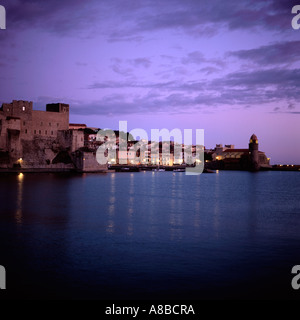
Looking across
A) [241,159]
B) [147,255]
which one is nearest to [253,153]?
[241,159]

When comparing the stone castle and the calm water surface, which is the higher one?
the stone castle

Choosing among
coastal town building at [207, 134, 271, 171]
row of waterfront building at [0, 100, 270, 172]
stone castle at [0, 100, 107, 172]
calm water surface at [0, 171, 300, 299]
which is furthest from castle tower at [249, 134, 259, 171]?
calm water surface at [0, 171, 300, 299]

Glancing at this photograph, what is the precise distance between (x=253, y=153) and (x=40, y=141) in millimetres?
Result: 68600

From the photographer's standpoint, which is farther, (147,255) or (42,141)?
(42,141)

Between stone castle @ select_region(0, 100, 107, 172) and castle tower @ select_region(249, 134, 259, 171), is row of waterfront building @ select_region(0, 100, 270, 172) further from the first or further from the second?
castle tower @ select_region(249, 134, 259, 171)

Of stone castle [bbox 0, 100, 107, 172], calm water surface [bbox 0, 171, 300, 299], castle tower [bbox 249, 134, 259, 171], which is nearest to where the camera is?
calm water surface [bbox 0, 171, 300, 299]

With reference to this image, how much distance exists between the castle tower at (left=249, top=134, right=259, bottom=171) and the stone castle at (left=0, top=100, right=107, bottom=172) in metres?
55.4

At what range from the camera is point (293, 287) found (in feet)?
26.6

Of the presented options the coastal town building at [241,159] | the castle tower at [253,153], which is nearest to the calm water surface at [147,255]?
the castle tower at [253,153]

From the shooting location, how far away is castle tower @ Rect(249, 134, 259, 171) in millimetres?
108125

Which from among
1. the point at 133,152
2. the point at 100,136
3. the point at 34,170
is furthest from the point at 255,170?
the point at 34,170

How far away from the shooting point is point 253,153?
109 metres

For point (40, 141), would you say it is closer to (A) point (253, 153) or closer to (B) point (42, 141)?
(B) point (42, 141)

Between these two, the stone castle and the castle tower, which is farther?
the castle tower
